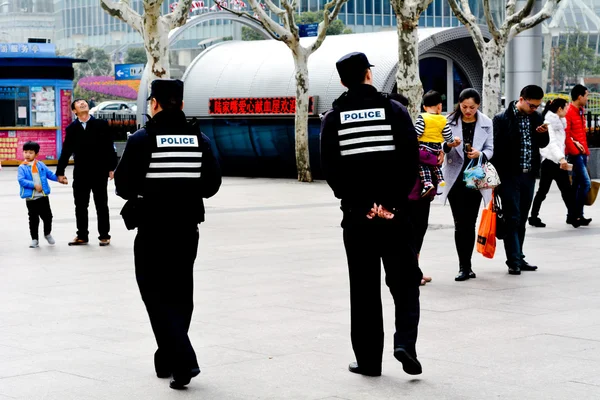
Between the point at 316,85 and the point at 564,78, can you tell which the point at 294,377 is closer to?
the point at 316,85

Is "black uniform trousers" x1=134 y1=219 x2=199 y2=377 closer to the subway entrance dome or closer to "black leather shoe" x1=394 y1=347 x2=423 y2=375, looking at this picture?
"black leather shoe" x1=394 y1=347 x2=423 y2=375

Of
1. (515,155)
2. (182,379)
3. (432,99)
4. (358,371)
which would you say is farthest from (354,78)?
(515,155)

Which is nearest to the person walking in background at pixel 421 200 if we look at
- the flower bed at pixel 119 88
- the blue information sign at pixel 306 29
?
the blue information sign at pixel 306 29

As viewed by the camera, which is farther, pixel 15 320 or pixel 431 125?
pixel 431 125

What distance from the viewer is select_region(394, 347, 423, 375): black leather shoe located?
19.8 feet

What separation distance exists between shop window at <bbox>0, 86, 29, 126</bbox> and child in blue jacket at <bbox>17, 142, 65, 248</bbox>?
19662 mm

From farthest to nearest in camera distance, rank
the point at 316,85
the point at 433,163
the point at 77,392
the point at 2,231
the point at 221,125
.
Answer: the point at 221,125 → the point at 316,85 → the point at 2,231 → the point at 433,163 → the point at 77,392

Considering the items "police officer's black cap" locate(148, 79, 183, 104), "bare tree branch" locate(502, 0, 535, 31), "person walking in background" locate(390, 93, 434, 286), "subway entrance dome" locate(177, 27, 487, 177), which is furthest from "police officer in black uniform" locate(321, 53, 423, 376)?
"subway entrance dome" locate(177, 27, 487, 177)

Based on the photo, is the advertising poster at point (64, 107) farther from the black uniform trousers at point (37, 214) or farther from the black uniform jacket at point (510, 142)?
the black uniform jacket at point (510, 142)

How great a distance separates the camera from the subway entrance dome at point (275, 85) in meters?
25.0

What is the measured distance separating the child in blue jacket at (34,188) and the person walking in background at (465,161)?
516cm

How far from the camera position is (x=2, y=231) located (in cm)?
1486

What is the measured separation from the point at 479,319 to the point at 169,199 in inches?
110

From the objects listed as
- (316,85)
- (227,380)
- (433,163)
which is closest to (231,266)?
(433,163)
